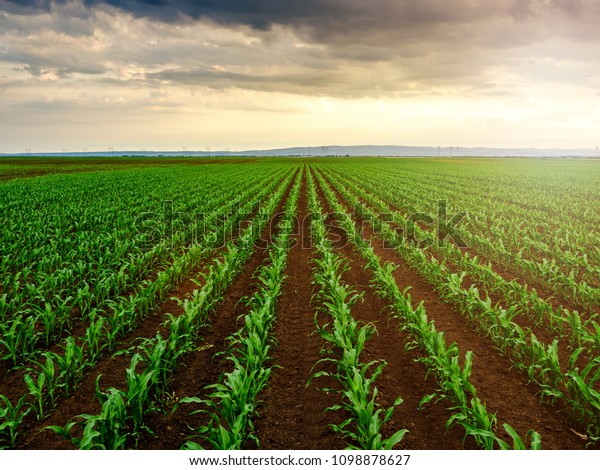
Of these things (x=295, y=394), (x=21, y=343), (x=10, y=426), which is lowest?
(x=295, y=394)

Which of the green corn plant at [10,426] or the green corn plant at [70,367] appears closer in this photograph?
the green corn plant at [10,426]

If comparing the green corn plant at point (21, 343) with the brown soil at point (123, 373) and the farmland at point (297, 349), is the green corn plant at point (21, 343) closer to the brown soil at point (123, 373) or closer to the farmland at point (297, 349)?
the farmland at point (297, 349)

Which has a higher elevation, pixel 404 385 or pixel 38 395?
pixel 38 395

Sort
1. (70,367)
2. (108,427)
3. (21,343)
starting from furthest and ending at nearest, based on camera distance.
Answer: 1. (21,343)
2. (70,367)
3. (108,427)

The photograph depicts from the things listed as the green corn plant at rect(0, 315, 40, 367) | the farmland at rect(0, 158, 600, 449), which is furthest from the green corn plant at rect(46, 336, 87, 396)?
the green corn plant at rect(0, 315, 40, 367)

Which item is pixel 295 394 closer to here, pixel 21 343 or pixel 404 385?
pixel 404 385

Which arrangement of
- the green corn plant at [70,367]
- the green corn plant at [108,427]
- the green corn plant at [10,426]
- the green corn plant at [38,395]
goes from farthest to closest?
the green corn plant at [70,367] → the green corn plant at [38,395] → the green corn plant at [10,426] → the green corn plant at [108,427]

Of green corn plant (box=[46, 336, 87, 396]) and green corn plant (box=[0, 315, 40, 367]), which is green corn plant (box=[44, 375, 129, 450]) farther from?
green corn plant (box=[0, 315, 40, 367])

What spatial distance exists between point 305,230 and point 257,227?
1.82 meters

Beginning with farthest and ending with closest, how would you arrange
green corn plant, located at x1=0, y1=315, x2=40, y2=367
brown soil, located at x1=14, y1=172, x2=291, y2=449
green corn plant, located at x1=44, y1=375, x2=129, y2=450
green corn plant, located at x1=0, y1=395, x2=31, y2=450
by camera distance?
green corn plant, located at x1=0, y1=315, x2=40, y2=367
brown soil, located at x1=14, y1=172, x2=291, y2=449
green corn plant, located at x1=0, y1=395, x2=31, y2=450
green corn plant, located at x1=44, y1=375, x2=129, y2=450

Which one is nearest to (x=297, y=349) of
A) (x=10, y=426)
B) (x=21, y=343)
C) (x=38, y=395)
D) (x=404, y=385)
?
(x=404, y=385)

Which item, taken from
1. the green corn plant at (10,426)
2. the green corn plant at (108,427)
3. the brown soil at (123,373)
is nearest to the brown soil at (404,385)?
the brown soil at (123,373)

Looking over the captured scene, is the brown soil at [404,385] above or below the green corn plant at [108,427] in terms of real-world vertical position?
below

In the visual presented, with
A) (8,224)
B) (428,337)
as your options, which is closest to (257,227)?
(8,224)
